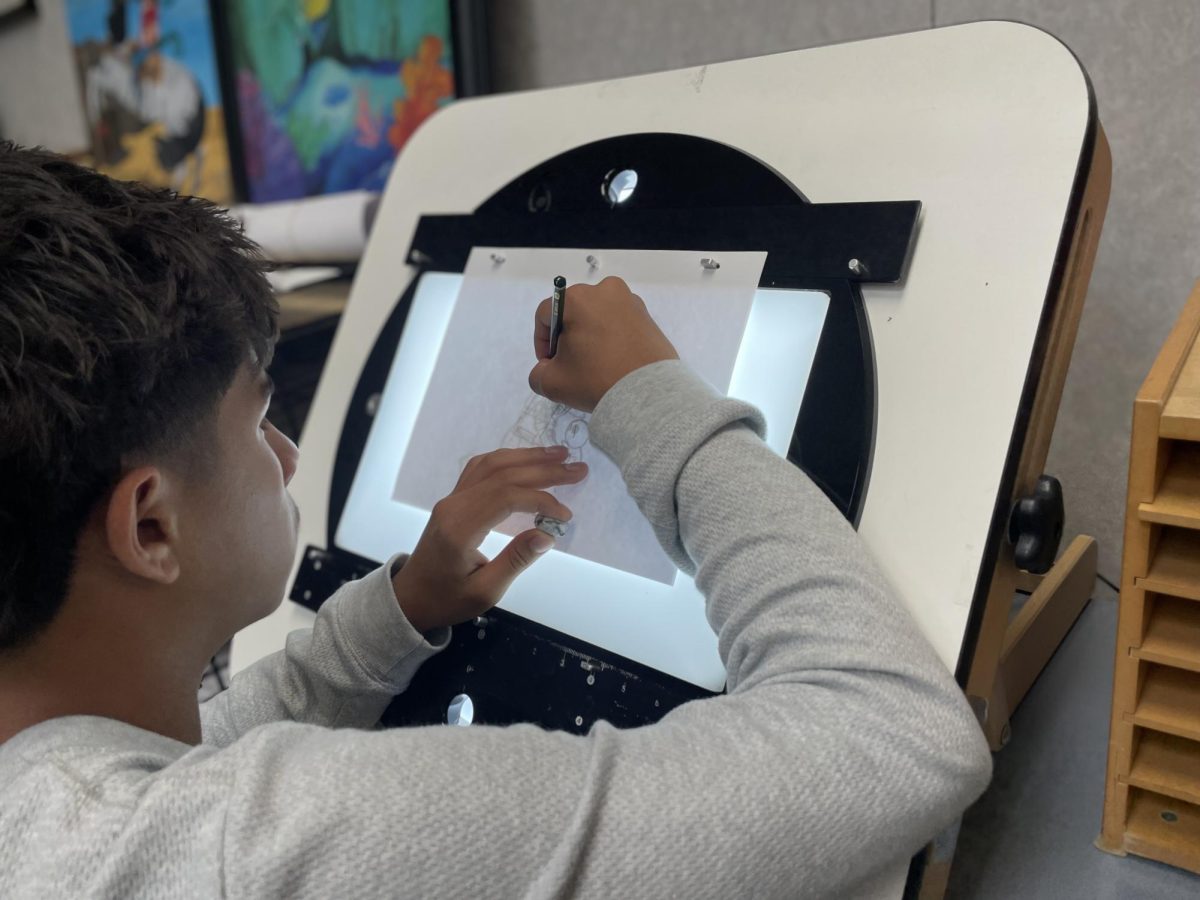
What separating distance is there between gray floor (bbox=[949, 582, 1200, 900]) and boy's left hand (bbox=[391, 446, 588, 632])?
11.6 inches

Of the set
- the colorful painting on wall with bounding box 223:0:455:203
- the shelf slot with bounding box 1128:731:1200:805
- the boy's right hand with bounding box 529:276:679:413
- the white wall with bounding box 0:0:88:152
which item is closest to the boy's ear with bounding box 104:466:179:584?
the boy's right hand with bounding box 529:276:679:413

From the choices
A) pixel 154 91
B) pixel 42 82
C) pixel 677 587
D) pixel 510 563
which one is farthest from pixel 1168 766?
pixel 42 82

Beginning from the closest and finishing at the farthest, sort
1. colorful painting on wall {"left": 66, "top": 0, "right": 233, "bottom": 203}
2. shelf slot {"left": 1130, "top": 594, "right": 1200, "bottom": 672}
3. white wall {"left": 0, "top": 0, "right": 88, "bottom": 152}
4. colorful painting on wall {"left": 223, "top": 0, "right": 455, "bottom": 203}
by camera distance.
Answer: shelf slot {"left": 1130, "top": 594, "right": 1200, "bottom": 672}
colorful painting on wall {"left": 223, "top": 0, "right": 455, "bottom": 203}
colorful painting on wall {"left": 66, "top": 0, "right": 233, "bottom": 203}
white wall {"left": 0, "top": 0, "right": 88, "bottom": 152}

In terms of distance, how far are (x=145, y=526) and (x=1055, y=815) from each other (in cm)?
51

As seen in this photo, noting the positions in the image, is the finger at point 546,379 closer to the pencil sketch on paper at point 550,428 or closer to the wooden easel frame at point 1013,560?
the pencil sketch on paper at point 550,428

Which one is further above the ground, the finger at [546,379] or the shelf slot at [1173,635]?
the finger at [546,379]

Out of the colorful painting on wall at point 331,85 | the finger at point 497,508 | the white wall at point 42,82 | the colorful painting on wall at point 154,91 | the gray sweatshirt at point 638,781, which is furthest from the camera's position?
the white wall at point 42,82

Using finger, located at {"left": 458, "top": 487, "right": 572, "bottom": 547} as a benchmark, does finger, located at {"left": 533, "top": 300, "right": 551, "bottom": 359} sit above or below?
above

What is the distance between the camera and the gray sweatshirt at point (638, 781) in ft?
0.96

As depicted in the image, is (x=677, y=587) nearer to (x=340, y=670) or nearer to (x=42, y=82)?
(x=340, y=670)

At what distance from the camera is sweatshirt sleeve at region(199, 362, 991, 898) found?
297 millimetres

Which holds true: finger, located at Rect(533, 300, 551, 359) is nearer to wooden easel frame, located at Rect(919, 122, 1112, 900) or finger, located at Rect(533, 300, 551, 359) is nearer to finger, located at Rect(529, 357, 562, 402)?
finger, located at Rect(529, 357, 562, 402)

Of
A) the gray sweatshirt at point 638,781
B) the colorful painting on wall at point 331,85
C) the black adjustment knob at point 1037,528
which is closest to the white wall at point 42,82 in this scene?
the colorful painting on wall at point 331,85

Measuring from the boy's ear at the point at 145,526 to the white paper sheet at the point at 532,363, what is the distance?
0.20 metres
